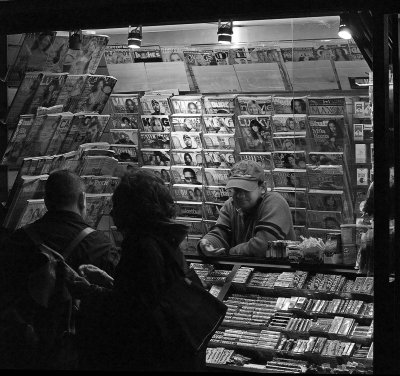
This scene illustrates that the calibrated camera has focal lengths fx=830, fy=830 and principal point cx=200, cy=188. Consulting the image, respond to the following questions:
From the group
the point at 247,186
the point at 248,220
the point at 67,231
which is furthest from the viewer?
the point at 248,220

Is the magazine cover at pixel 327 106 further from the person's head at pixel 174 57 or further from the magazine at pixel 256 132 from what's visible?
the person's head at pixel 174 57

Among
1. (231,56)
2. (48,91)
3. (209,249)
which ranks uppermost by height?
(231,56)

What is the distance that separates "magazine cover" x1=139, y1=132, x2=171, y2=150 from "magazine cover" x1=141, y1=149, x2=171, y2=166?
54 mm

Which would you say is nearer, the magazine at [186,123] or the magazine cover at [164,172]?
the magazine at [186,123]

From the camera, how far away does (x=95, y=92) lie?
5.49 metres

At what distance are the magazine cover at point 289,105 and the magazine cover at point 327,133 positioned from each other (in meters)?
0.29

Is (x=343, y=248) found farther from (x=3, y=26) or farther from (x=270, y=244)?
(x=3, y=26)

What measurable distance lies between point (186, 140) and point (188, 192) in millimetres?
465

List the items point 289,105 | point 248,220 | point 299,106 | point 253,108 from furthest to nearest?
point 253,108 → point 289,105 → point 299,106 → point 248,220

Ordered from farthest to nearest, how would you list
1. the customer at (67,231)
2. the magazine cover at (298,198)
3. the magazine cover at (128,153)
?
the magazine cover at (128,153)
the magazine cover at (298,198)
the customer at (67,231)

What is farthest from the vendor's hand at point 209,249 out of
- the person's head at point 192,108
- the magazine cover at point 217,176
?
the person's head at point 192,108

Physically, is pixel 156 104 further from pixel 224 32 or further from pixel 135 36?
pixel 224 32

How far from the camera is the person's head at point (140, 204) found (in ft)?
Answer: 10.8

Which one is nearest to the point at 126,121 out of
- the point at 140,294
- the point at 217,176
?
the point at 217,176
